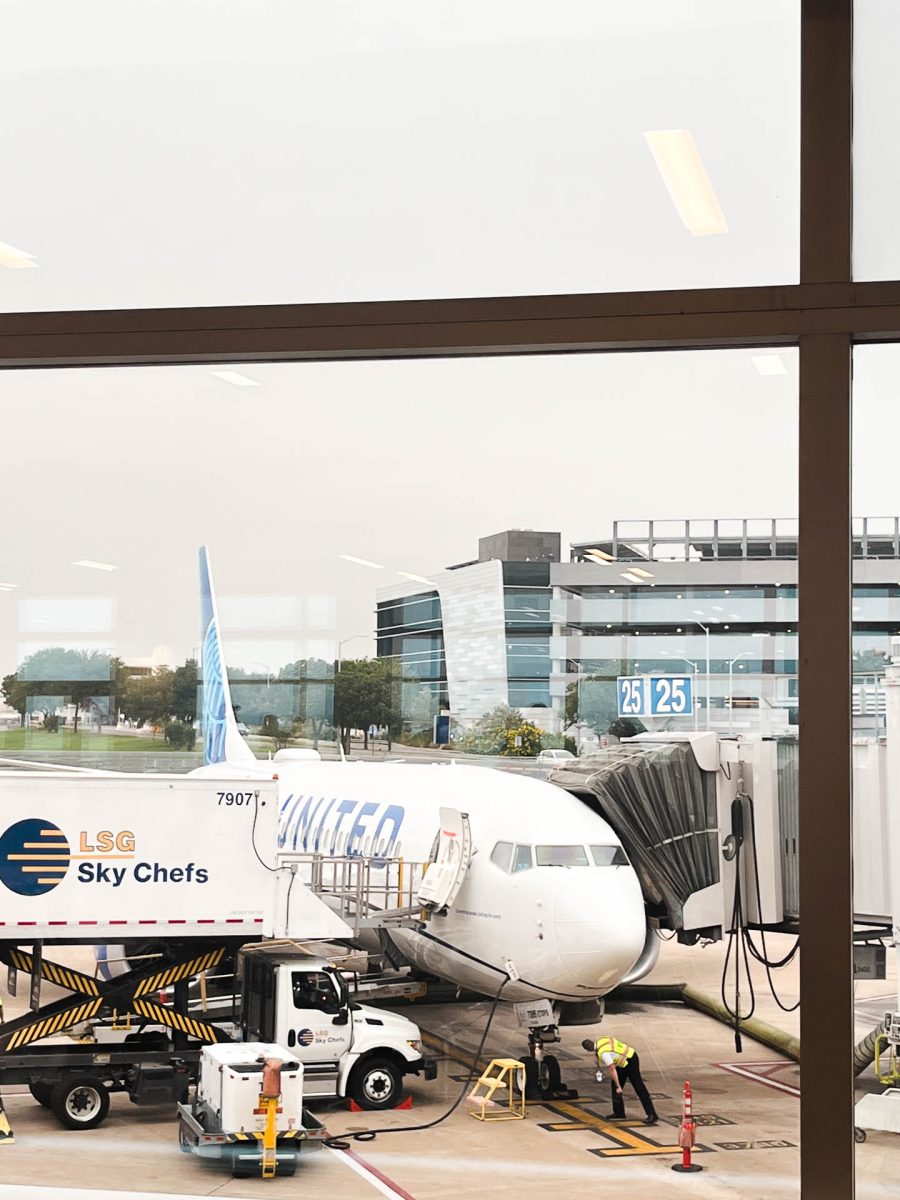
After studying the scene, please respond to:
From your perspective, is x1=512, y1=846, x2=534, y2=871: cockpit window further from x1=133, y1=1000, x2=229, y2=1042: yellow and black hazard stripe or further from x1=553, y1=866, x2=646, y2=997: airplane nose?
Result: x1=133, y1=1000, x2=229, y2=1042: yellow and black hazard stripe

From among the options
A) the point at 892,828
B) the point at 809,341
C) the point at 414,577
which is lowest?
the point at 892,828

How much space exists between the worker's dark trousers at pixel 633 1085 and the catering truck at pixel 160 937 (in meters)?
0.56

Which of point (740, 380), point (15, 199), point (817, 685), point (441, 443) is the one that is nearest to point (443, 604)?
point (441, 443)

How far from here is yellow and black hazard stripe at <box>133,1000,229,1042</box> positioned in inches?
161

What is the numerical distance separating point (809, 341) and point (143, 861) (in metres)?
2.56

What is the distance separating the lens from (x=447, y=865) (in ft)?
19.6

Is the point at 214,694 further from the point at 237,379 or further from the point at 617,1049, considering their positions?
the point at 617,1049

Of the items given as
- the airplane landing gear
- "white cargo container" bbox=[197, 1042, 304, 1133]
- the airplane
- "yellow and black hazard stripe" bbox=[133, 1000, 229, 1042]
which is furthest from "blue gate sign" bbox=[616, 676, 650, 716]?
"yellow and black hazard stripe" bbox=[133, 1000, 229, 1042]

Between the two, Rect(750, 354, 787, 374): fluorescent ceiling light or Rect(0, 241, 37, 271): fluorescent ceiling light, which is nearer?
Rect(750, 354, 787, 374): fluorescent ceiling light

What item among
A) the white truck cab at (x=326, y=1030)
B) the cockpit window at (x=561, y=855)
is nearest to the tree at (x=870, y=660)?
the white truck cab at (x=326, y=1030)

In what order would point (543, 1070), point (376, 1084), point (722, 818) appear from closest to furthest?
point (376, 1084)
point (543, 1070)
point (722, 818)

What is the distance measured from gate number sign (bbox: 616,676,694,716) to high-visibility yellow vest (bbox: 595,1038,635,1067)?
41.6 inches

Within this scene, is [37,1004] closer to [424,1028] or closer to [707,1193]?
[424,1028]

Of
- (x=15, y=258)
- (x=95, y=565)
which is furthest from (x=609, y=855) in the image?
(x=15, y=258)
